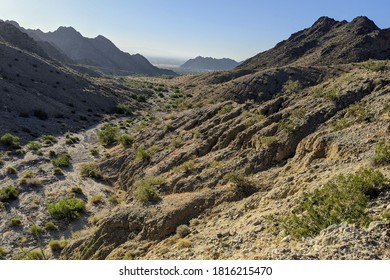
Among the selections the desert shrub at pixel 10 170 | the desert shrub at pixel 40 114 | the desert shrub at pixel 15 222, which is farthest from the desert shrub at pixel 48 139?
the desert shrub at pixel 15 222

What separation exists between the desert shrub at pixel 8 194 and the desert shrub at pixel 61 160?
7.46 m

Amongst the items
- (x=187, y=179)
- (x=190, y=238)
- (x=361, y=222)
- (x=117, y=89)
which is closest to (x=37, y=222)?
A: (x=187, y=179)

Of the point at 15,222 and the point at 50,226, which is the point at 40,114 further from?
the point at 50,226

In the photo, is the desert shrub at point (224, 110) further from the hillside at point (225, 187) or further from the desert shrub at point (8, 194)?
the desert shrub at point (8, 194)

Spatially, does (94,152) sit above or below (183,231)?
above

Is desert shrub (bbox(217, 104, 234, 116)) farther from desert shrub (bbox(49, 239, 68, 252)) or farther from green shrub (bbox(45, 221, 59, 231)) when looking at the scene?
desert shrub (bbox(49, 239, 68, 252))

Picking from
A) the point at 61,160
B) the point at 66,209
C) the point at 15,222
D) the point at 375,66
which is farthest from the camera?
the point at 375,66

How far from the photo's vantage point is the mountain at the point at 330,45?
9131 cm

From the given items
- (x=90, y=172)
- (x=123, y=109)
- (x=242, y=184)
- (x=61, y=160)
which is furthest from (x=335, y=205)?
(x=123, y=109)

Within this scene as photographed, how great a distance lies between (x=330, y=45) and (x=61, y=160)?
3442 inches

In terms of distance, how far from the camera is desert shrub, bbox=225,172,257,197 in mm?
17344

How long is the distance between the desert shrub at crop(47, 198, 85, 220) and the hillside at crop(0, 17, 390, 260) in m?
0.07

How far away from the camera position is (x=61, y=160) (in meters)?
35.2

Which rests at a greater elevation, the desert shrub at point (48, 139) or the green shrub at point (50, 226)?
the desert shrub at point (48, 139)
